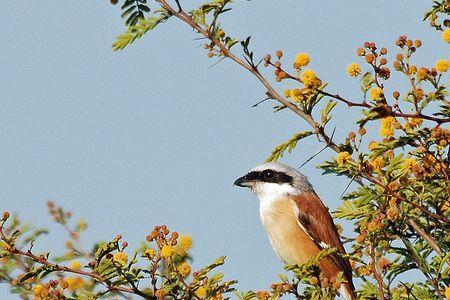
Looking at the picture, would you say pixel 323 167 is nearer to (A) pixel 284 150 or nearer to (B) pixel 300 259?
(A) pixel 284 150

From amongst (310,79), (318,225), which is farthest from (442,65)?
(318,225)

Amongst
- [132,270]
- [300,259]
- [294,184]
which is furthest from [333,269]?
[132,270]

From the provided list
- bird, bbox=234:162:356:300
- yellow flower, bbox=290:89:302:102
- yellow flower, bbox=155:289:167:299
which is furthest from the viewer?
bird, bbox=234:162:356:300

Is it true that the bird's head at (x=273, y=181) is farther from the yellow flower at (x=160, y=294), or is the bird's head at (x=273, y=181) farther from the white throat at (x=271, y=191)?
the yellow flower at (x=160, y=294)

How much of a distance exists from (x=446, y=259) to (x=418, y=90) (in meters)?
0.90

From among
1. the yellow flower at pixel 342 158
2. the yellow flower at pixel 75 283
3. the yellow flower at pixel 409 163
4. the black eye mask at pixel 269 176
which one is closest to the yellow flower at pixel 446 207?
the yellow flower at pixel 409 163

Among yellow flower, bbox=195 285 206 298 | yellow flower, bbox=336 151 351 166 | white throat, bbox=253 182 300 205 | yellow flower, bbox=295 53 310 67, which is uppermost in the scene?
white throat, bbox=253 182 300 205

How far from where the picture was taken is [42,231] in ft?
16.2

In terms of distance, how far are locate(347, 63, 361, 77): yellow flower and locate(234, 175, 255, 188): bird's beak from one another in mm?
3617

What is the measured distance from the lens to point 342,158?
3.96 metres

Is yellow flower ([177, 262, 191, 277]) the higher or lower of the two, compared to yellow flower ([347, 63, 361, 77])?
lower

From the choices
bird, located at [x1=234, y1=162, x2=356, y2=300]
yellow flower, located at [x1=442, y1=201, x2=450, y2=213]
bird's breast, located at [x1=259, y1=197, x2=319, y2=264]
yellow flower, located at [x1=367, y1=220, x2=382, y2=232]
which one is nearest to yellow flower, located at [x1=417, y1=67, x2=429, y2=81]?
yellow flower, located at [x1=442, y1=201, x2=450, y2=213]

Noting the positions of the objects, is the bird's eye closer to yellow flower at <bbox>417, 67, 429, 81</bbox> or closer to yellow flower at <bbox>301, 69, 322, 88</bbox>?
yellow flower at <bbox>301, 69, 322, 88</bbox>

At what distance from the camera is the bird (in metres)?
7.15
